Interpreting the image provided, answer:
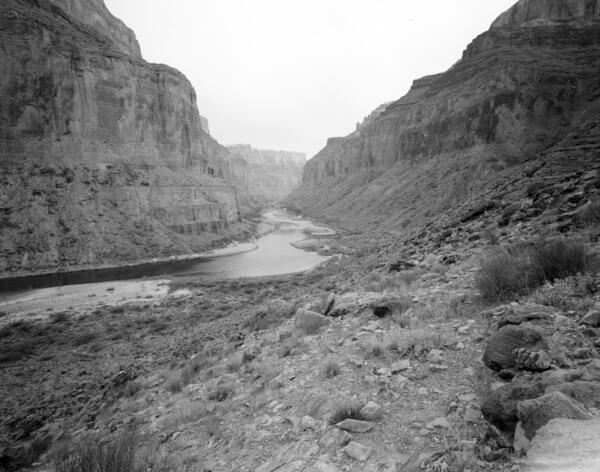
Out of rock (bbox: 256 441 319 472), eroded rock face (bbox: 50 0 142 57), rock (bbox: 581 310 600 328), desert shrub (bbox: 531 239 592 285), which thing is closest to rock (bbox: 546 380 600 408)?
rock (bbox: 581 310 600 328)

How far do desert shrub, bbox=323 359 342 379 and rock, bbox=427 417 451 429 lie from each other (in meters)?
1.77

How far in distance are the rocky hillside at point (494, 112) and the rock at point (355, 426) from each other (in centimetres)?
2668

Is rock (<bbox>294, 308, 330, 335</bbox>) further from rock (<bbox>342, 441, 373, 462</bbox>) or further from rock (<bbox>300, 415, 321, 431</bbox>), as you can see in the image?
rock (<bbox>342, 441, 373, 462</bbox>)

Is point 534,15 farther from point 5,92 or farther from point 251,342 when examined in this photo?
point 5,92

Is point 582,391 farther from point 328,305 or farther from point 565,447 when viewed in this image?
point 328,305

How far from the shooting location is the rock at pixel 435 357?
13.0 ft

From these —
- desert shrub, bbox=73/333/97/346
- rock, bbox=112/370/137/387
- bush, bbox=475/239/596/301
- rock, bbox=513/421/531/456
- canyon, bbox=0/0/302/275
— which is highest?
canyon, bbox=0/0/302/275

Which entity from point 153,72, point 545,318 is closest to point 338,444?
point 545,318

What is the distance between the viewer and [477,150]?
4403 cm

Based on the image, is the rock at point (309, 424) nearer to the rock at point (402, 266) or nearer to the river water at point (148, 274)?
the rock at point (402, 266)

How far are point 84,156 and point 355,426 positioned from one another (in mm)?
47569

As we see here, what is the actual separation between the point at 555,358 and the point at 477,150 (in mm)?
49416

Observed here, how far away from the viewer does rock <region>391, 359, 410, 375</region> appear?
4082mm

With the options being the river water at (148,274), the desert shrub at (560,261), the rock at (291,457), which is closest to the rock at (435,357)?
the rock at (291,457)
